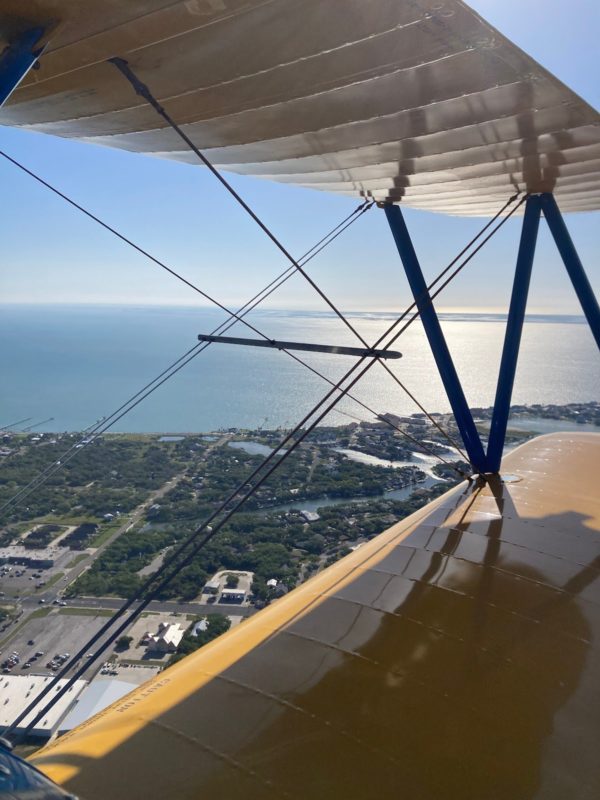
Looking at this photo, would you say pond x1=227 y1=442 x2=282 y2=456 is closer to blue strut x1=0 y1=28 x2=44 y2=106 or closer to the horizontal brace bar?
the horizontal brace bar

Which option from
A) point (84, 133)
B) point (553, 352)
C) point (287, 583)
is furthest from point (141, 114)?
point (553, 352)

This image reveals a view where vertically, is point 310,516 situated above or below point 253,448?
below

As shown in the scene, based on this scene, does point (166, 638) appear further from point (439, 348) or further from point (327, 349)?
point (327, 349)

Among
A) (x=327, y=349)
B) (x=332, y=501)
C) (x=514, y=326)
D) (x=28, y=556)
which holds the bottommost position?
(x=28, y=556)

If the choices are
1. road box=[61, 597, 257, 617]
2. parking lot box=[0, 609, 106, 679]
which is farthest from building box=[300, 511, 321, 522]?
parking lot box=[0, 609, 106, 679]

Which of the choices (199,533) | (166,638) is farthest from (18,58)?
(166,638)

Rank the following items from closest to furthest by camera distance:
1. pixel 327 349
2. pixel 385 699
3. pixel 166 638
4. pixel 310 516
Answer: pixel 385 699 < pixel 327 349 < pixel 166 638 < pixel 310 516

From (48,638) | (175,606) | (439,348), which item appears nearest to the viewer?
(439,348)
